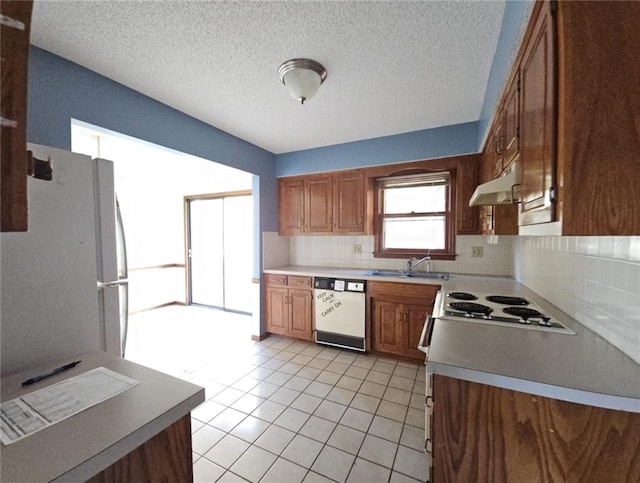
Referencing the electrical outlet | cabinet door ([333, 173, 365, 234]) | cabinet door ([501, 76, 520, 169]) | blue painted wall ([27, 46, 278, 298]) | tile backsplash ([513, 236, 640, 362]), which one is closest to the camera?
tile backsplash ([513, 236, 640, 362])

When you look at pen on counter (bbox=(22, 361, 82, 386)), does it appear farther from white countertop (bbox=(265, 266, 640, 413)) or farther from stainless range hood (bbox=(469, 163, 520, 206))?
stainless range hood (bbox=(469, 163, 520, 206))

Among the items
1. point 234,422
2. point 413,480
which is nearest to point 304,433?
point 234,422

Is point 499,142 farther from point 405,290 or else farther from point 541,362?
point 405,290

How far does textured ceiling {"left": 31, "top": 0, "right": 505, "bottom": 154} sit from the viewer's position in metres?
1.27

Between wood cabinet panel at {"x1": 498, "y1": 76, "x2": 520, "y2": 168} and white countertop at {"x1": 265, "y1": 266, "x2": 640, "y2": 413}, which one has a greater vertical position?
wood cabinet panel at {"x1": 498, "y1": 76, "x2": 520, "y2": 168}

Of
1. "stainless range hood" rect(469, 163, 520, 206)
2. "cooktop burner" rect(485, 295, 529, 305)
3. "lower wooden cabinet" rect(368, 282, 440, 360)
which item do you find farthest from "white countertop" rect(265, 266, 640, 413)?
"lower wooden cabinet" rect(368, 282, 440, 360)

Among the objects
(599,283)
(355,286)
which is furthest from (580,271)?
(355,286)

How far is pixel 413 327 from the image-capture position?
2.64 m

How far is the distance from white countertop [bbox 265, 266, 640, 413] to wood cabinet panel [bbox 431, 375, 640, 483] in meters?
0.06

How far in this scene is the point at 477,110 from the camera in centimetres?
234

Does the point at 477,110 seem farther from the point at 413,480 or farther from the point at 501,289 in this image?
the point at 413,480

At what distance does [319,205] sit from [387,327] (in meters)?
1.70

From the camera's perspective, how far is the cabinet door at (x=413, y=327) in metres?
2.60

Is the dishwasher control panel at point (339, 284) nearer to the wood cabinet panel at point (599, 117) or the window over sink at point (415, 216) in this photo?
the window over sink at point (415, 216)
